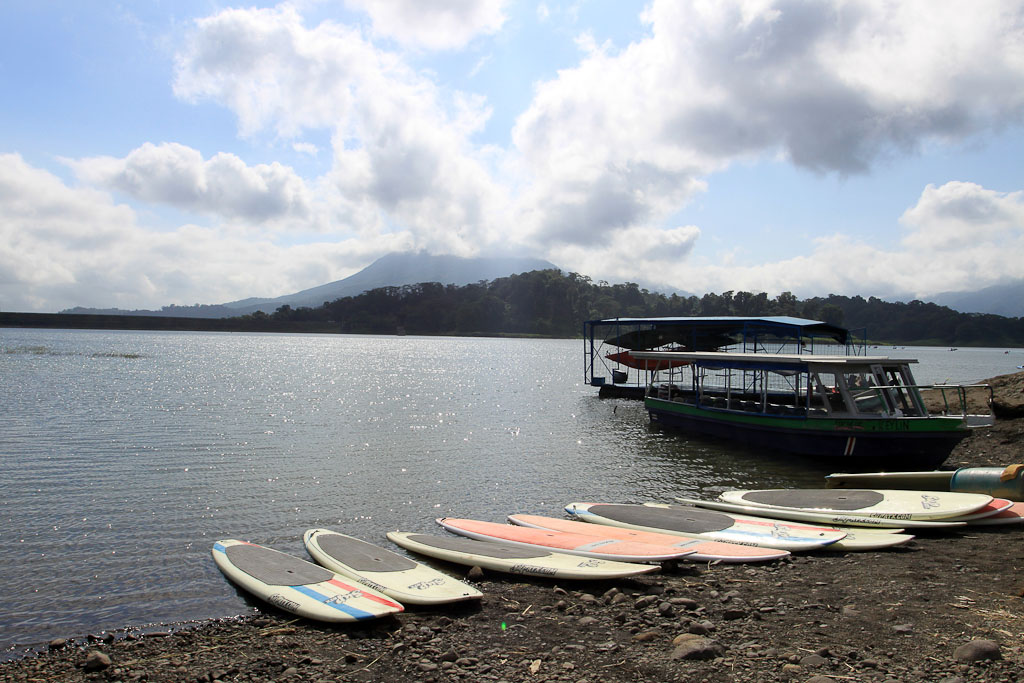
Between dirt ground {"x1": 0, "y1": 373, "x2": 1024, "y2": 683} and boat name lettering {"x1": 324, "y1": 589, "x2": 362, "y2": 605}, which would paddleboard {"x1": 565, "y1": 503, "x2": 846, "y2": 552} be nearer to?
dirt ground {"x1": 0, "y1": 373, "x2": 1024, "y2": 683}

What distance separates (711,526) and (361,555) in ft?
19.9

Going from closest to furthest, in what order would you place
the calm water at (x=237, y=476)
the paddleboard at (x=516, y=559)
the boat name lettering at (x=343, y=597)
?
the boat name lettering at (x=343, y=597) < the paddleboard at (x=516, y=559) < the calm water at (x=237, y=476)

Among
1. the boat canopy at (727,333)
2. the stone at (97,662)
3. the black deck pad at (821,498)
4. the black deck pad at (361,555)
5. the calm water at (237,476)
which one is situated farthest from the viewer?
the boat canopy at (727,333)

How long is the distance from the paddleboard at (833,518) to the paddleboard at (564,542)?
3.85m

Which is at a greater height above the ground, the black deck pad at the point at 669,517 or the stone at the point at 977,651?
the stone at the point at 977,651

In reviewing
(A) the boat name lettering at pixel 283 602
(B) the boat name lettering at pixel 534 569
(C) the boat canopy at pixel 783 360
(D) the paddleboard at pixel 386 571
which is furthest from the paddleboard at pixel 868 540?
(C) the boat canopy at pixel 783 360

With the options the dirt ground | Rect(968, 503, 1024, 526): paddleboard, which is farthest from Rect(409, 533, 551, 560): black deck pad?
Rect(968, 503, 1024, 526): paddleboard

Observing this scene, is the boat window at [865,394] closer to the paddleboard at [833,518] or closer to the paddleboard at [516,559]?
the paddleboard at [833,518]

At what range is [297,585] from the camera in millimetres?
9227

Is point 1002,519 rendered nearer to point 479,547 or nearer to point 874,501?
point 874,501

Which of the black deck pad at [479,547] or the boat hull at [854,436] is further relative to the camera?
the boat hull at [854,436]

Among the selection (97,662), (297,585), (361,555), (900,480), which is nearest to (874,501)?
(900,480)

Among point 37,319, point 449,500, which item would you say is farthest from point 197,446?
point 37,319

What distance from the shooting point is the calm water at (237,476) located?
33.5ft
